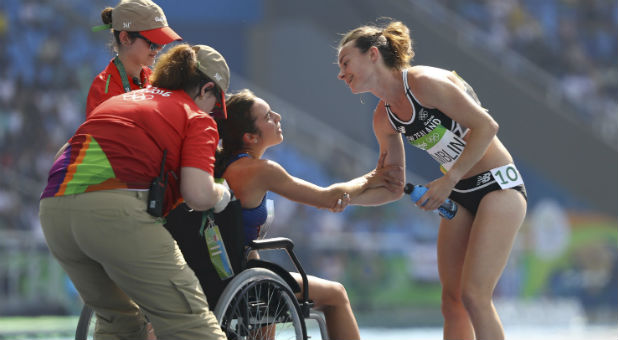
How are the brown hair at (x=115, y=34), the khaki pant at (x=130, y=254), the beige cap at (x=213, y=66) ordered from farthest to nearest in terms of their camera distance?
the brown hair at (x=115, y=34), the beige cap at (x=213, y=66), the khaki pant at (x=130, y=254)

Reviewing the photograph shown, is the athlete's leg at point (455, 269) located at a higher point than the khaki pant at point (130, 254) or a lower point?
higher

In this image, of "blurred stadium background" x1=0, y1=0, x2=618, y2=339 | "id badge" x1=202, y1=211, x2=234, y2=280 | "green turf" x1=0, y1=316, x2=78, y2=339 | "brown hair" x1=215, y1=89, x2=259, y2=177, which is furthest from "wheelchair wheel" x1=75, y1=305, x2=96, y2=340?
"blurred stadium background" x1=0, y1=0, x2=618, y2=339

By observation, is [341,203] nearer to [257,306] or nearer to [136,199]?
[257,306]

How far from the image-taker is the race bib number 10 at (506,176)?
3707mm

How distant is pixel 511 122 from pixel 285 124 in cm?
392

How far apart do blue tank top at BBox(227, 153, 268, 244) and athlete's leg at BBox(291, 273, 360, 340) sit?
0.25m

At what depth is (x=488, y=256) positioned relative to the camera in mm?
3578

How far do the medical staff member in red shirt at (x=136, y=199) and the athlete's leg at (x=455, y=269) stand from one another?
123 centimetres

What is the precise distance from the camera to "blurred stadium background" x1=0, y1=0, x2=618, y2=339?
32.4 ft

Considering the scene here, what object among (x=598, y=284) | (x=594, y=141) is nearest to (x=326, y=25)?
(x=594, y=141)

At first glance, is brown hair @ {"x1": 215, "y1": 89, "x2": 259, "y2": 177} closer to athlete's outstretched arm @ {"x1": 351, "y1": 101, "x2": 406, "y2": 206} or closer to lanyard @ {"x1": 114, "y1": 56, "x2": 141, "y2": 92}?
lanyard @ {"x1": 114, "y1": 56, "x2": 141, "y2": 92}

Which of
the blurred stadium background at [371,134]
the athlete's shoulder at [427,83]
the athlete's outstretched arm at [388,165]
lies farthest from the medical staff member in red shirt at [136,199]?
the blurred stadium background at [371,134]

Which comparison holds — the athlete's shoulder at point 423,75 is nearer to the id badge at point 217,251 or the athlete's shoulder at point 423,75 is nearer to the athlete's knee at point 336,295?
the athlete's knee at point 336,295

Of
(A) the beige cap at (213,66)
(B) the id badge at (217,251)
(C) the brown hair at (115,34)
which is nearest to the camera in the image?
(A) the beige cap at (213,66)
